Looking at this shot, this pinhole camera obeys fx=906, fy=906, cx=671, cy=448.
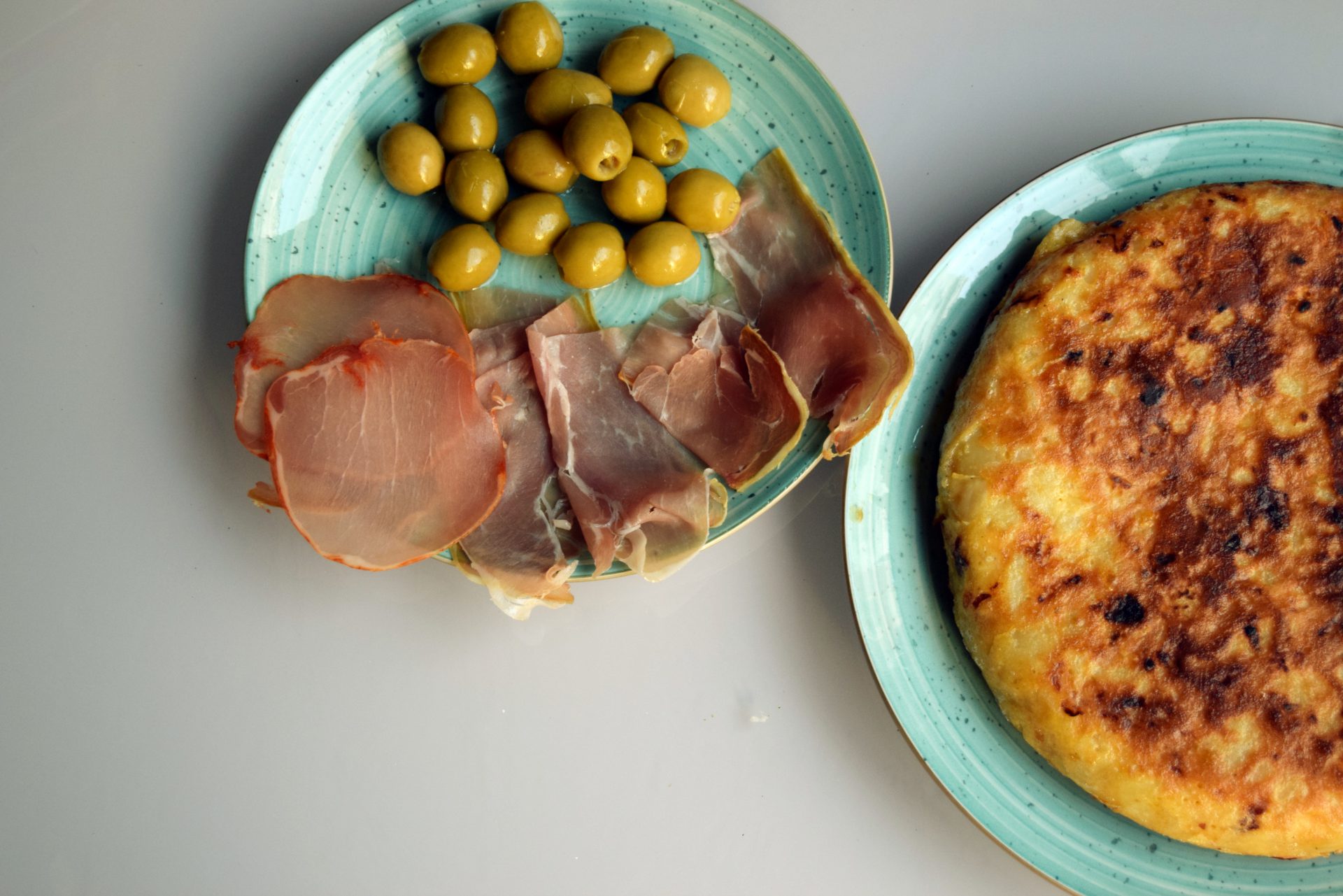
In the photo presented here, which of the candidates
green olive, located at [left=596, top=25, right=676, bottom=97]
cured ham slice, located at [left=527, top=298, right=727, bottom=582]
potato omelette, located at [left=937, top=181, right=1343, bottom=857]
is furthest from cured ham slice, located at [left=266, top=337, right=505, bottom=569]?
potato omelette, located at [left=937, top=181, right=1343, bottom=857]

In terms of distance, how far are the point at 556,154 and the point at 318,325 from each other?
542 millimetres

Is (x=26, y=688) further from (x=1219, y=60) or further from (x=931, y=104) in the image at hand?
(x=1219, y=60)

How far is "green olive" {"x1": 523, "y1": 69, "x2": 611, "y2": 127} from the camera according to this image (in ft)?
5.45

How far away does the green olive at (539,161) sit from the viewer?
1.67 metres

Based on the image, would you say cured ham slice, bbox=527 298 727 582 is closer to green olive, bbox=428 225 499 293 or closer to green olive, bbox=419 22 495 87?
green olive, bbox=428 225 499 293

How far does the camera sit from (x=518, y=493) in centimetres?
175

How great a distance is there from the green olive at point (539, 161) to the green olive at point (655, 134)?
0.43 feet

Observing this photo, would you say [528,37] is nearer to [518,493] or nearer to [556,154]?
[556,154]

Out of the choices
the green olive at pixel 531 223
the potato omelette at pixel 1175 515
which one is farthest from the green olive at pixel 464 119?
the potato omelette at pixel 1175 515

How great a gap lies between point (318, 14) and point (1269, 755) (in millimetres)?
2256

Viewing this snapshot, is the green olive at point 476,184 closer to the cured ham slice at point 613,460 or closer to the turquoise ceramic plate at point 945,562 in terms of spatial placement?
the cured ham slice at point 613,460

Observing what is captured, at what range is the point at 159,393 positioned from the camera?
1876mm

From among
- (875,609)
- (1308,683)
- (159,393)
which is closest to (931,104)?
(875,609)

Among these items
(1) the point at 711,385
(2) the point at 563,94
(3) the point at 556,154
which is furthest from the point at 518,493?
(2) the point at 563,94
